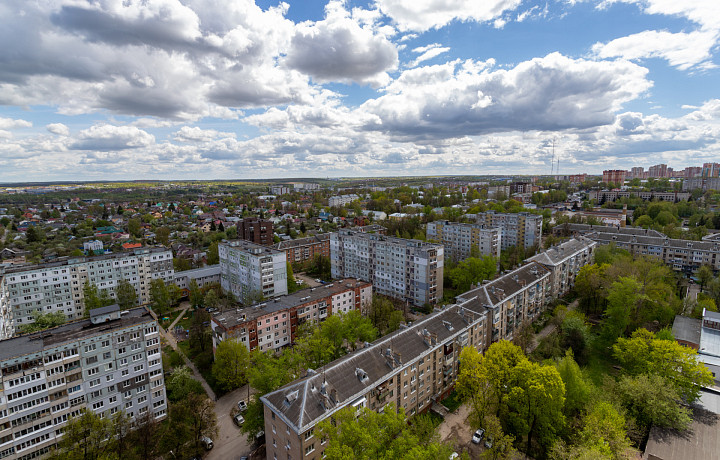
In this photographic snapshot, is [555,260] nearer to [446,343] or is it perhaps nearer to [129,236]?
[446,343]

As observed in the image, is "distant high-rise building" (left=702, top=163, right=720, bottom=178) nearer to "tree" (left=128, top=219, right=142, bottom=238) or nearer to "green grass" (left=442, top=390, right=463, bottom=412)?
A: "green grass" (left=442, top=390, right=463, bottom=412)

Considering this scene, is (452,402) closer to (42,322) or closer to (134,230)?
(42,322)

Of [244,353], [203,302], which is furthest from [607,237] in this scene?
[203,302]

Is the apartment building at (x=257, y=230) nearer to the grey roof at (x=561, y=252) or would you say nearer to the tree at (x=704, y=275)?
the grey roof at (x=561, y=252)

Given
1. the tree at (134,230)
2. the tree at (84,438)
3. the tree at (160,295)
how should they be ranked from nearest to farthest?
the tree at (84,438) < the tree at (160,295) < the tree at (134,230)

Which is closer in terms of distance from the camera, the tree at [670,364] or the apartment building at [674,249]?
the tree at [670,364]

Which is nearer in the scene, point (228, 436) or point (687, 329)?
point (228, 436)

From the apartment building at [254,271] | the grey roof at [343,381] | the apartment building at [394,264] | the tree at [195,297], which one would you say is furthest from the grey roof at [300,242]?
the grey roof at [343,381]

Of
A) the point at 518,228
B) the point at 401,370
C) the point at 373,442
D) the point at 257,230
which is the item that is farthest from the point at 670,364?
the point at 257,230
